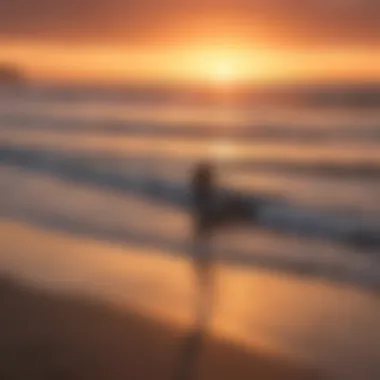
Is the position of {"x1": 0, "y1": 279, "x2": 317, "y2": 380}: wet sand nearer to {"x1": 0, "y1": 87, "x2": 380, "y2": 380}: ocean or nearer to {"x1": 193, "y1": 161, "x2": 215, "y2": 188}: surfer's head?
{"x1": 0, "y1": 87, "x2": 380, "y2": 380}: ocean

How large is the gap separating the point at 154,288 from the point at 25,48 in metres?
1.56

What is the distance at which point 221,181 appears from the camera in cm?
164

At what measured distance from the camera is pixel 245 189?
166 centimetres

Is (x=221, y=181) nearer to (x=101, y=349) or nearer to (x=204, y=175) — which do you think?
(x=204, y=175)

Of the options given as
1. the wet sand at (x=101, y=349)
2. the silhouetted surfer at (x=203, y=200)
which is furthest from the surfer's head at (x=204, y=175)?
the wet sand at (x=101, y=349)

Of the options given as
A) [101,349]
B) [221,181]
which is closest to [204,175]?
[221,181]

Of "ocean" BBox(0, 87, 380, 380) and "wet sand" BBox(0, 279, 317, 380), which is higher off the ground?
"ocean" BBox(0, 87, 380, 380)

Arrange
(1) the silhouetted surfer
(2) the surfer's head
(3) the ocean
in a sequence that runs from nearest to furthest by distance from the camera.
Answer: (3) the ocean → (1) the silhouetted surfer → (2) the surfer's head

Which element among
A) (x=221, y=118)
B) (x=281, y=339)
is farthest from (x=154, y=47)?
(x=281, y=339)

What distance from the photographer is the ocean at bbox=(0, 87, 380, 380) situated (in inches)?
49.5

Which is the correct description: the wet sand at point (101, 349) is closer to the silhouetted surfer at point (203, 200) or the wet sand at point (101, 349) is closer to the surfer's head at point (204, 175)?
the silhouetted surfer at point (203, 200)

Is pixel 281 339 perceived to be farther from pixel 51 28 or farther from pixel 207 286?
pixel 51 28

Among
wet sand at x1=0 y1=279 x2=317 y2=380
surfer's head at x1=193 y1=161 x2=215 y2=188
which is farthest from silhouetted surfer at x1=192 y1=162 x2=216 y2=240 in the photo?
wet sand at x1=0 y1=279 x2=317 y2=380

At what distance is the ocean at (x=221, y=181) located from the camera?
4.13 feet
